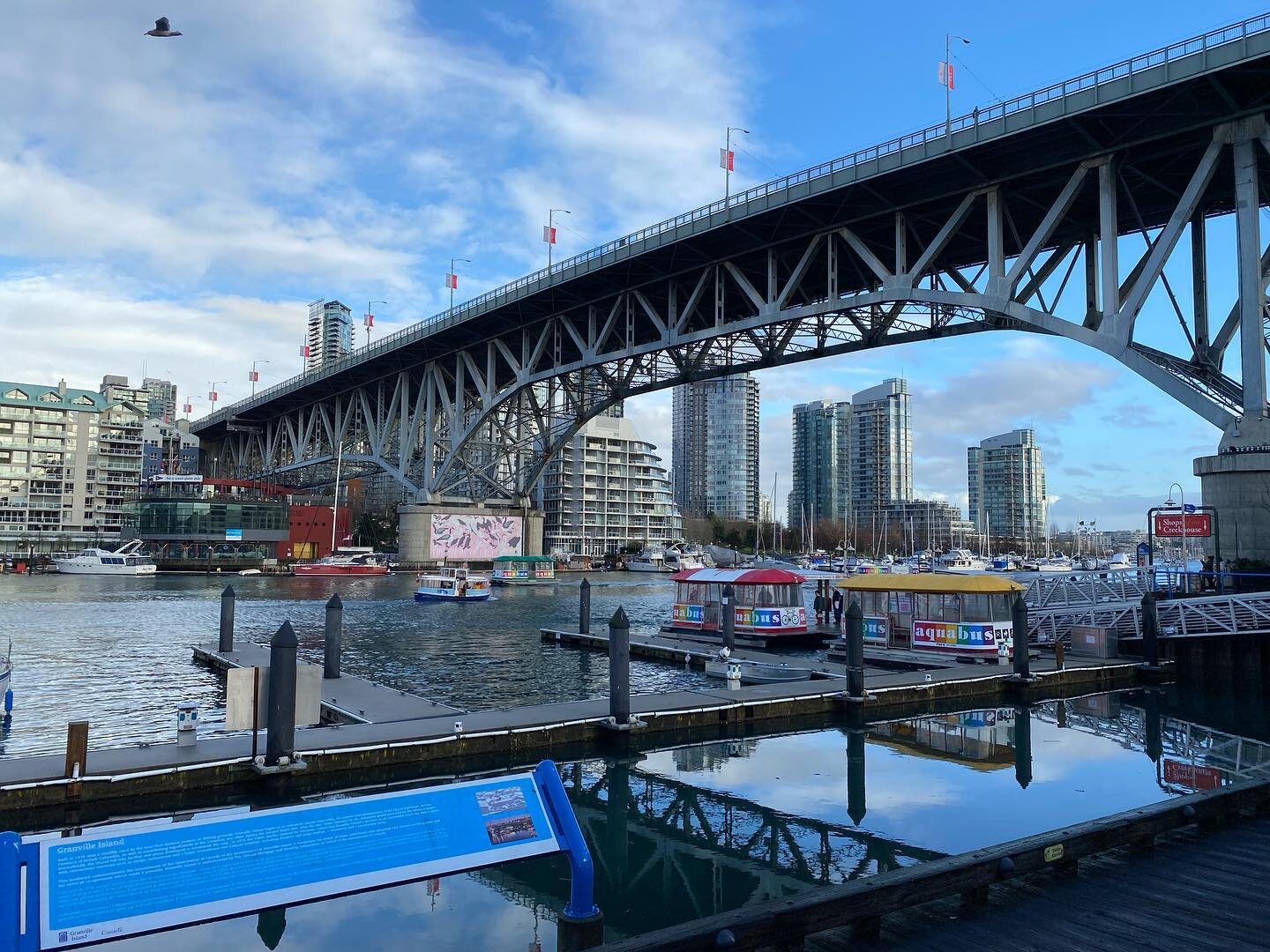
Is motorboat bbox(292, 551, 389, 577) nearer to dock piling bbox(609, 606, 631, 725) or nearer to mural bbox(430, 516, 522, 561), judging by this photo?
mural bbox(430, 516, 522, 561)

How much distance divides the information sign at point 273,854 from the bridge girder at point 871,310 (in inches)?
1200

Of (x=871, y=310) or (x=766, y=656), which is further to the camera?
(x=871, y=310)

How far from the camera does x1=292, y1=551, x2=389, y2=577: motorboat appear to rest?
8862 cm

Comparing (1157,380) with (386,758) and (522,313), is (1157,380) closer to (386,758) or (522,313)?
(386,758)

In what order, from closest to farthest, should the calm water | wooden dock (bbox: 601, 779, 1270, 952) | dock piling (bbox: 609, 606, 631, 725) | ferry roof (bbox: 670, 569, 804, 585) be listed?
1. wooden dock (bbox: 601, 779, 1270, 952)
2. the calm water
3. dock piling (bbox: 609, 606, 631, 725)
4. ferry roof (bbox: 670, 569, 804, 585)

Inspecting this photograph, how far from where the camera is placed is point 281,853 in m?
6.32

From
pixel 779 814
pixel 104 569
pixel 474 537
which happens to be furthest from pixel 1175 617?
pixel 104 569

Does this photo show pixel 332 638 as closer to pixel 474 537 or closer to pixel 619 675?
pixel 619 675

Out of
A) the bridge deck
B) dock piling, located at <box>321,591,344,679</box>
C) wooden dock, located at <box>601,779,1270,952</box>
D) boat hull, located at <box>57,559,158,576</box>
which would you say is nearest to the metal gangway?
wooden dock, located at <box>601,779,1270,952</box>

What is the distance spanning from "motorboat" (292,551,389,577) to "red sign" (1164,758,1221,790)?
7934 centimetres

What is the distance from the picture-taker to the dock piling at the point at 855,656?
21344 mm

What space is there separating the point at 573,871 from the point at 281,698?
333 inches

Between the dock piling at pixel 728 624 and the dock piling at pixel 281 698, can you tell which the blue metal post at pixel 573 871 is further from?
the dock piling at pixel 728 624

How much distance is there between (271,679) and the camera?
46.6ft
